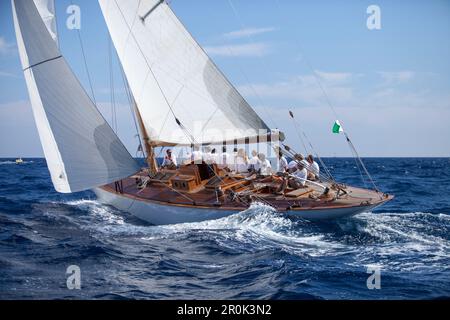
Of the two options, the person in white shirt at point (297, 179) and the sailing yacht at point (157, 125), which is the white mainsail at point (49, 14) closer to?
the sailing yacht at point (157, 125)

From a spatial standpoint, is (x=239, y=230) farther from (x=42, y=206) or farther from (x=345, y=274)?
(x=42, y=206)

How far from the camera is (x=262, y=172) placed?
14.6m

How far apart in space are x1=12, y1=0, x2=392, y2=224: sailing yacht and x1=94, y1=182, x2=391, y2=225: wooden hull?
34 millimetres

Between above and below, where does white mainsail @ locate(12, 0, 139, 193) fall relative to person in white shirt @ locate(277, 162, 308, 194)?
above

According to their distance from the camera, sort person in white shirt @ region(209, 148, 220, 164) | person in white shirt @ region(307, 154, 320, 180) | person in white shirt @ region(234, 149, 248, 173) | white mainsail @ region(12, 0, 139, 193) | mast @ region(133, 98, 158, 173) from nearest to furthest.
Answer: white mainsail @ region(12, 0, 139, 193) < person in white shirt @ region(307, 154, 320, 180) < person in white shirt @ region(209, 148, 220, 164) < person in white shirt @ region(234, 149, 248, 173) < mast @ region(133, 98, 158, 173)

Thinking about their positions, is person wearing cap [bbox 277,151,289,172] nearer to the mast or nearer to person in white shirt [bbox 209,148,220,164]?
person in white shirt [bbox 209,148,220,164]

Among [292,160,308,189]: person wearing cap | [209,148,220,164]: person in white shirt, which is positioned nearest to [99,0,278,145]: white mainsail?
[209,148,220,164]: person in white shirt

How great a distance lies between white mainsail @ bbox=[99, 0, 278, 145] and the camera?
14.1 metres

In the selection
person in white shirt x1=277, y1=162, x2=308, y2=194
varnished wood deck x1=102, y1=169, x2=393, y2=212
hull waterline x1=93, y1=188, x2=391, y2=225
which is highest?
person in white shirt x1=277, y1=162, x2=308, y2=194

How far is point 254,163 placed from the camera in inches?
582

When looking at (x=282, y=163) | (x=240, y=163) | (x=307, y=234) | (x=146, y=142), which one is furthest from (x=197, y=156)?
(x=307, y=234)

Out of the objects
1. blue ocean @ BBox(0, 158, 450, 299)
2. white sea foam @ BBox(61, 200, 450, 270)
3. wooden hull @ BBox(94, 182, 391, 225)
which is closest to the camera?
blue ocean @ BBox(0, 158, 450, 299)

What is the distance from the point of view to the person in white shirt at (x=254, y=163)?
1475 centimetres
